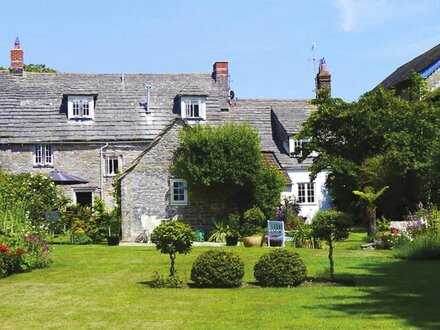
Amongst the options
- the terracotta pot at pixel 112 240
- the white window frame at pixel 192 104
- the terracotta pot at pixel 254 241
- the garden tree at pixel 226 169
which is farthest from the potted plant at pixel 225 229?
the white window frame at pixel 192 104

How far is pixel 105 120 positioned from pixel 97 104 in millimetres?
1460

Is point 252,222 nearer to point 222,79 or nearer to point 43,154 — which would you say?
point 43,154

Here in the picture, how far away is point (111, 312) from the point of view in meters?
12.9

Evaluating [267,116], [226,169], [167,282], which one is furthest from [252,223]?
[267,116]

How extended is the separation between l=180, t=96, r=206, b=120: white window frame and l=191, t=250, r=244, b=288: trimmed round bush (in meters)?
28.4

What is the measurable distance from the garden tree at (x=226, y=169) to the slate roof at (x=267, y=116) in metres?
11.7

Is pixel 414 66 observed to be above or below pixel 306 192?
above

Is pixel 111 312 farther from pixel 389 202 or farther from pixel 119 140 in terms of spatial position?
pixel 119 140

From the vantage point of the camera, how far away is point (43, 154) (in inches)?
1670

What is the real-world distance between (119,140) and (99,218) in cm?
1044

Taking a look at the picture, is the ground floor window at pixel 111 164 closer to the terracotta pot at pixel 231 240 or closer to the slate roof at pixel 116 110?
the slate roof at pixel 116 110

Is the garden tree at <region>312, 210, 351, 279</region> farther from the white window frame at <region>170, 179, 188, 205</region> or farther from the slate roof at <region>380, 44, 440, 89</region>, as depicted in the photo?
the slate roof at <region>380, 44, 440, 89</region>

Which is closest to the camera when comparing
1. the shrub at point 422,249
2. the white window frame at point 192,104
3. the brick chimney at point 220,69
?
the shrub at point 422,249

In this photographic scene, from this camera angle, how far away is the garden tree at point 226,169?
32844mm
